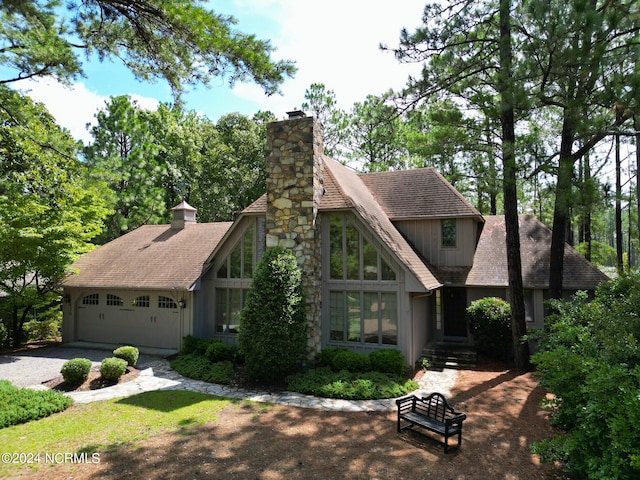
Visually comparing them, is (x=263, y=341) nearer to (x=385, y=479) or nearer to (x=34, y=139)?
(x=385, y=479)

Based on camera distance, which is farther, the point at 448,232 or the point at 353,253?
the point at 448,232

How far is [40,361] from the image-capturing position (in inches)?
509

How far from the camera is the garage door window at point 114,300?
1512cm

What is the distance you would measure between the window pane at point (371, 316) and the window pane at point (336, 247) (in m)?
1.09

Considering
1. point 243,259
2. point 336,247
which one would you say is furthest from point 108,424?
point 336,247

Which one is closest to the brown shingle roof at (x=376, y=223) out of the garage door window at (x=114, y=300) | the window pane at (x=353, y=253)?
the window pane at (x=353, y=253)

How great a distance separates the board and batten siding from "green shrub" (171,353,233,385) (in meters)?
8.00

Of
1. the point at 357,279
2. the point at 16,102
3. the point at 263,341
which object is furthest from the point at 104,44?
the point at 357,279

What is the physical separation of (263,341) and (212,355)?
9.48ft

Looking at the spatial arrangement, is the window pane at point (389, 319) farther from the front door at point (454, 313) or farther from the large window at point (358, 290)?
the front door at point (454, 313)

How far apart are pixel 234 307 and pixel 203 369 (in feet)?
9.42

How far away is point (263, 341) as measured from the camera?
998cm

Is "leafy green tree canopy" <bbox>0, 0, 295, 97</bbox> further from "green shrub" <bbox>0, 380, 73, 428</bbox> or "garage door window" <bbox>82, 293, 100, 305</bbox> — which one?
"garage door window" <bbox>82, 293, 100, 305</bbox>

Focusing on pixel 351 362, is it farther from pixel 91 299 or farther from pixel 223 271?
pixel 91 299
